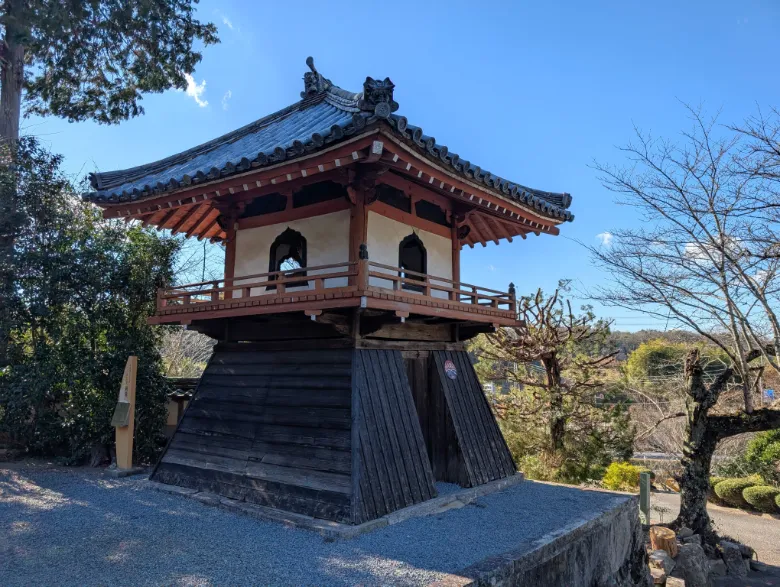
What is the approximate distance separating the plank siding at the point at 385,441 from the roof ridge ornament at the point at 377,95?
3.20 meters

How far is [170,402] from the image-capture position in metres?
10.3

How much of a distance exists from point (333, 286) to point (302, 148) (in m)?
2.16

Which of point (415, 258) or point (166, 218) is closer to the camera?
point (415, 258)

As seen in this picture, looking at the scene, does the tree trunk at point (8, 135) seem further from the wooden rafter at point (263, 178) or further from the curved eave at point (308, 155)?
the wooden rafter at point (263, 178)

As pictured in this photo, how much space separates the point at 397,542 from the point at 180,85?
11.8 metres

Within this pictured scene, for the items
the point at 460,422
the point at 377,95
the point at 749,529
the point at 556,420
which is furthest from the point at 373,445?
the point at 749,529

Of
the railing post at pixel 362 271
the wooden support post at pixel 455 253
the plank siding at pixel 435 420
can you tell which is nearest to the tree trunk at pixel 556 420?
the plank siding at pixel 435 420

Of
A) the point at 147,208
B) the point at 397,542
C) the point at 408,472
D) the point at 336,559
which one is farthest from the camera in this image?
the point at 147,208

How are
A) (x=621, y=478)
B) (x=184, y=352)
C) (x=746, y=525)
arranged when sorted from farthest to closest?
1. (x=184, y=352)
2. (x=746, y=525)
3. (x=621, y=478)

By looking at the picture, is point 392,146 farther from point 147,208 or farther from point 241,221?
point 147,208

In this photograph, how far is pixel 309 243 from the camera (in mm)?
7164

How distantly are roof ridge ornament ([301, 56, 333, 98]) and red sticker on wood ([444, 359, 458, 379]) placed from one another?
19.2ft

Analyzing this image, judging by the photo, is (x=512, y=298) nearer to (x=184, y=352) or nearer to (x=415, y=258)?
(x=415, y=258)

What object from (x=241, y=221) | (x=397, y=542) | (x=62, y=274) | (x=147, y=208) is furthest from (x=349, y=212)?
(x=62, y=274)
